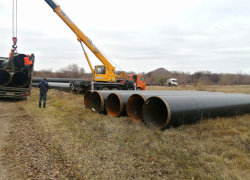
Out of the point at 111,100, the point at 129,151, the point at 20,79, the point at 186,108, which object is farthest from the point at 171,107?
the point at 20,79

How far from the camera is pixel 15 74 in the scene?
1164cm

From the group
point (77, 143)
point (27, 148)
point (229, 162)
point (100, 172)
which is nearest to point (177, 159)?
point (229, 162)

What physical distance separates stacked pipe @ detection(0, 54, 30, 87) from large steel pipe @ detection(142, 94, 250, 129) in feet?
28.5

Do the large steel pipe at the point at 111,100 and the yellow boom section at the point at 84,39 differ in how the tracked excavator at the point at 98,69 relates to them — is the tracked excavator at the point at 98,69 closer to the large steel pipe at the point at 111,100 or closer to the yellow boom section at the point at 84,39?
the yellow boom section at the point at 84,39

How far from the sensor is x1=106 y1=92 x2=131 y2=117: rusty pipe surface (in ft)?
24.6

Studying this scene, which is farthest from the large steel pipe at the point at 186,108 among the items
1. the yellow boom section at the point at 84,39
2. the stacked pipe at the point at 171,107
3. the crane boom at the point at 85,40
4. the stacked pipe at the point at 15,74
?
the yellow boom section at the point at 84,39

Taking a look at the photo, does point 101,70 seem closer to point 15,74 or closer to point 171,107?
point 15,74

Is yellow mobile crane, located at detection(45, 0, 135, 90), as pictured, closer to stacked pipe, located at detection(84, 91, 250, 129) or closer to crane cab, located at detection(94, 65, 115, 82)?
crane cab, located at detection(94, 65, 115, 82)

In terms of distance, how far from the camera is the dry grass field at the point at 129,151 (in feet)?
11.1

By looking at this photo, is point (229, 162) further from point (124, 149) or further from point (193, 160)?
point (124, 149)

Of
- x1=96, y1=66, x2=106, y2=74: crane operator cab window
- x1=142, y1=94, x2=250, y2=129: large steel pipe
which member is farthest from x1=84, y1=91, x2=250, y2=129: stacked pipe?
x1=96, y1=66, x2=106, y2=74: crane operator cab window

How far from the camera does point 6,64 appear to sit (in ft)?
38.7

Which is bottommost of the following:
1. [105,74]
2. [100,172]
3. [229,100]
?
[100,172]

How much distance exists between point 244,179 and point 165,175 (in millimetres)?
1214
